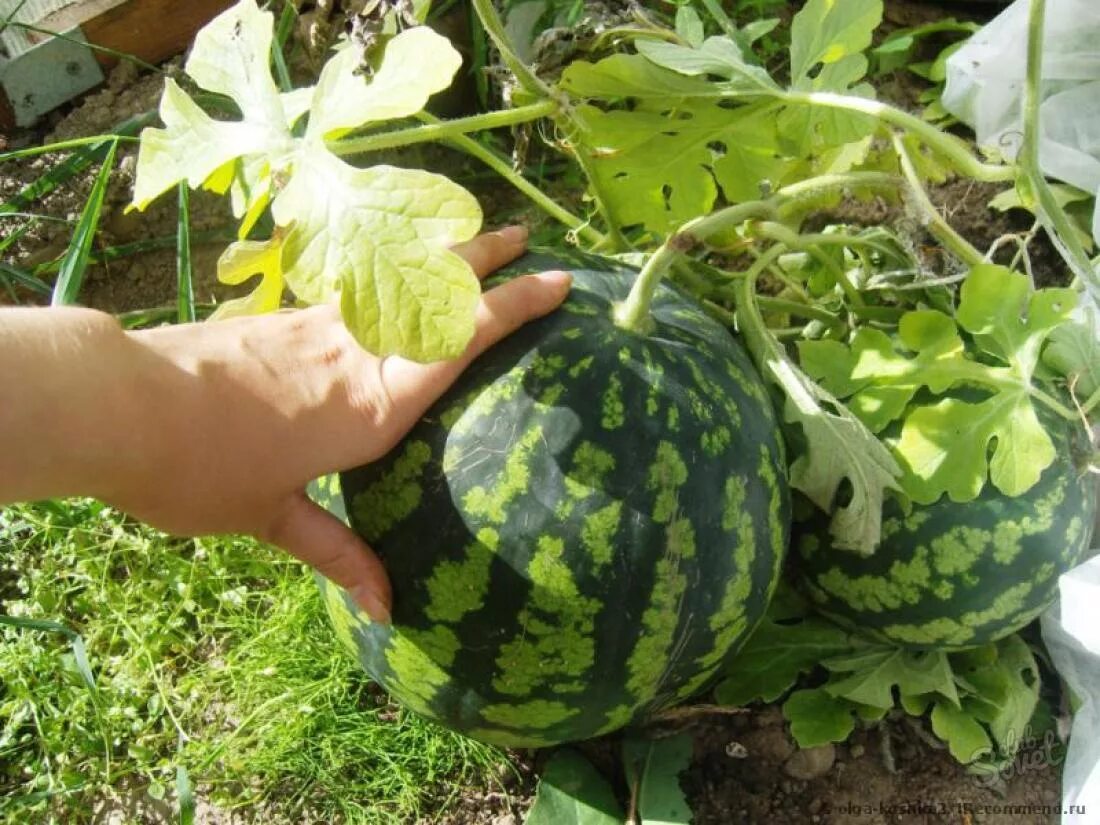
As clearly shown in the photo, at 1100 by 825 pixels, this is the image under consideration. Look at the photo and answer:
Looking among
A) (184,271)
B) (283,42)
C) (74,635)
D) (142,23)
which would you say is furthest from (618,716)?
(142,23)

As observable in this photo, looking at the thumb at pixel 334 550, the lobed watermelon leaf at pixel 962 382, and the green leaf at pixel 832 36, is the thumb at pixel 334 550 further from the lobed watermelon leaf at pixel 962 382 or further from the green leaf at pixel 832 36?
the green leaf at pixel 832 36

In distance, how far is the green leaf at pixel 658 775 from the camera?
178 centimetres

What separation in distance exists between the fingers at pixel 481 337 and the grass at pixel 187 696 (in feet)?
2.79

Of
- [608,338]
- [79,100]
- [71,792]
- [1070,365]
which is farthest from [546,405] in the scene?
[79,100]

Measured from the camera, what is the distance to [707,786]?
1911mm

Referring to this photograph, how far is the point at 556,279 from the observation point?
57.7 inches

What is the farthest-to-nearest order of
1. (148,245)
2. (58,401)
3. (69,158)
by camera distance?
(148,245) < (69,158) < (58,401)

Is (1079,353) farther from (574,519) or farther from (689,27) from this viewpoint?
(574,519)

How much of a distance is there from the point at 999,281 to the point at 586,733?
3.08 ft

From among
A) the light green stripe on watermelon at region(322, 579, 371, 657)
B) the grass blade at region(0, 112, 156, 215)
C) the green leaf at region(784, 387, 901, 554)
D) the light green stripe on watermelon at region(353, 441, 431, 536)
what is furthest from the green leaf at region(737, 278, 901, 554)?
the grass blade at region(0, 112, 156, 215)

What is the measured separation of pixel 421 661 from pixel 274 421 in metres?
0.39

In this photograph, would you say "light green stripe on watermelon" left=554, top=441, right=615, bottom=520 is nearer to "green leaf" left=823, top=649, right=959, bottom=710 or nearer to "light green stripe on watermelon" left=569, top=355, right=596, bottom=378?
"light green stripe on watermelon" left=569, top=355, right=596, bottom=378

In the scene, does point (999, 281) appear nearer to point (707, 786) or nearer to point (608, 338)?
point (608, 338)

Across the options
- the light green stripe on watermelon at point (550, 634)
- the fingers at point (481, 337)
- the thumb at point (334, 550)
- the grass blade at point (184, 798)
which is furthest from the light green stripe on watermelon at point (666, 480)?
the grass blade at point (184, 798)
